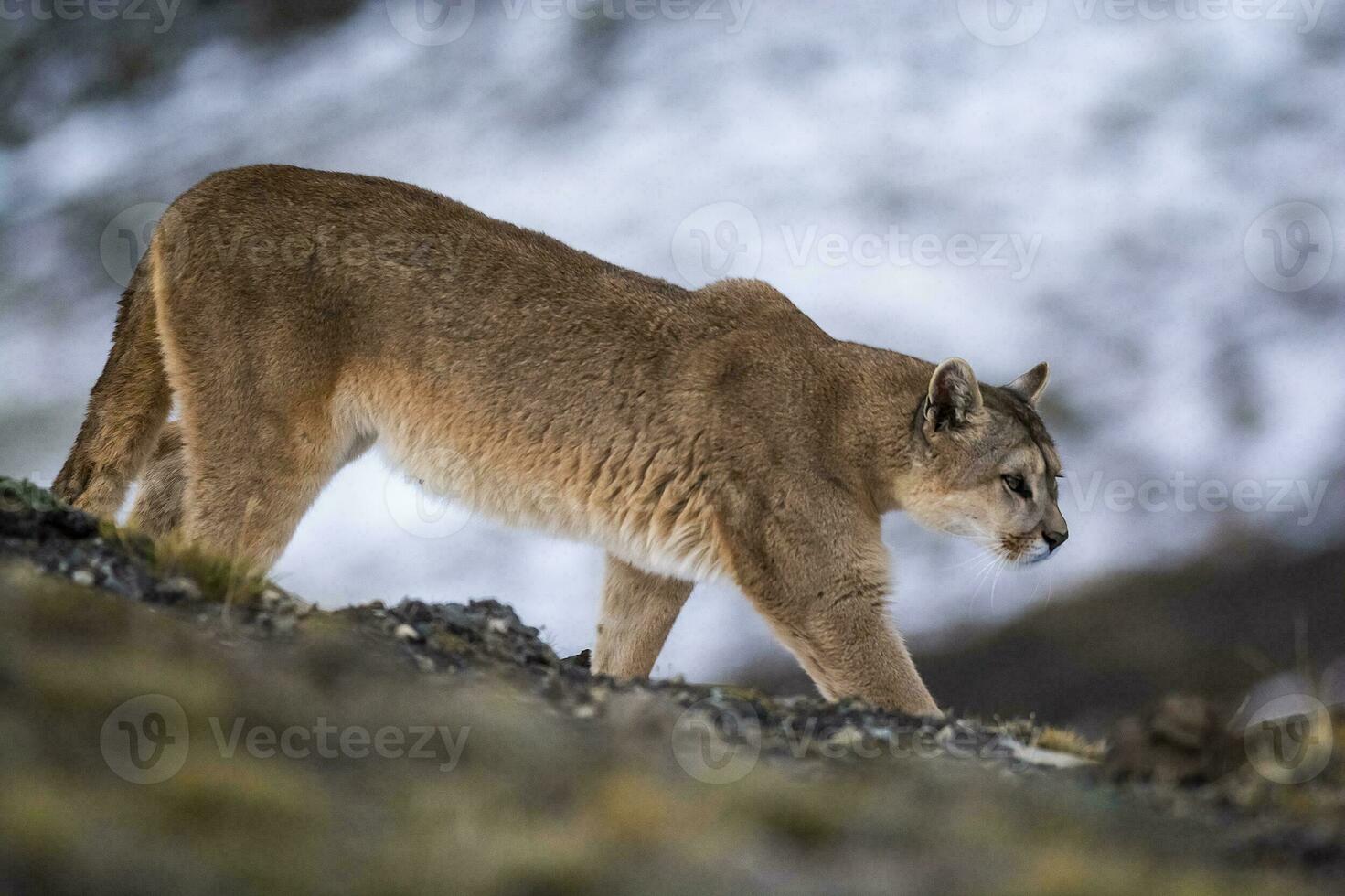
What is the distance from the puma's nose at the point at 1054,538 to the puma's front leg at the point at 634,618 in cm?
243

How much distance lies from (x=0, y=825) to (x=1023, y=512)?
22.7 feet

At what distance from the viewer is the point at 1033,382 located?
34.2 ft

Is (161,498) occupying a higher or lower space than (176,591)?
higher

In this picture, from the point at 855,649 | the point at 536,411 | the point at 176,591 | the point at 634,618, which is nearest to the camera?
the point at 176,591

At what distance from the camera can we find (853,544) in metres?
8.89

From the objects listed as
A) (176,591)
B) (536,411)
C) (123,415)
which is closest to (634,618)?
(536,411)

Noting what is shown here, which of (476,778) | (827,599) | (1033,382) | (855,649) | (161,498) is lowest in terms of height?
(476,778)

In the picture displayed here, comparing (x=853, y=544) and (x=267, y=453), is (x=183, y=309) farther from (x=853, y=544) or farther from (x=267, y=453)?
(x=853, y=544)

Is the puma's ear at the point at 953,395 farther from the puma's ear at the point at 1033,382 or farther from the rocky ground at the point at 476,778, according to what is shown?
the rocky ground at the point at 476,778

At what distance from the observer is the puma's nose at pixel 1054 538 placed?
945 centimetres

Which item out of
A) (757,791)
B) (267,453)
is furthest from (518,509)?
(757,791)

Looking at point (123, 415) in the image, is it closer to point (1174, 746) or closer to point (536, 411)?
point (536, 411)

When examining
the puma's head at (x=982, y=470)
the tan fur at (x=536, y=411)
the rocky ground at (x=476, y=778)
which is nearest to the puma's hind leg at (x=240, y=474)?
the tan fur at (x=536, y=411)

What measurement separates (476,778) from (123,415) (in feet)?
16.7
